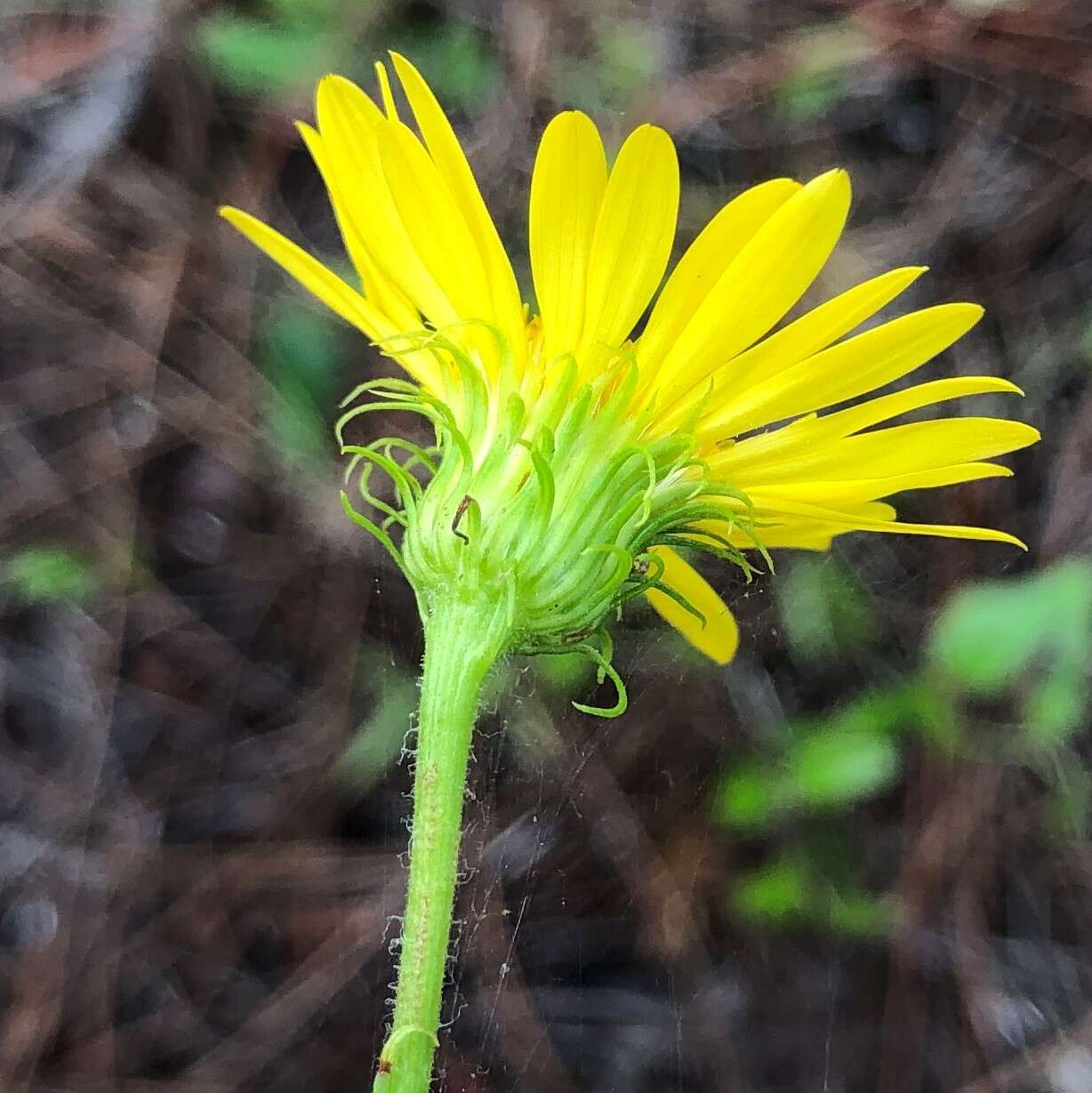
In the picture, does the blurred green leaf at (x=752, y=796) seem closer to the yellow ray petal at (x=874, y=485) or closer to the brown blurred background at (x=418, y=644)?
the brown blurred background at (x=418, y=644)

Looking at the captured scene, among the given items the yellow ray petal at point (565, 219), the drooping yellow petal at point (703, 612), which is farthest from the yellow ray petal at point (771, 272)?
the drooping yellow petal at point (703, 612)

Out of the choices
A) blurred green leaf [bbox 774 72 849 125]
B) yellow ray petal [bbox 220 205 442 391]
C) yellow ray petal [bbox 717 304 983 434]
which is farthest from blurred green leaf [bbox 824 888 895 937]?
blurred green leaf [bbox 774 72 849 125]

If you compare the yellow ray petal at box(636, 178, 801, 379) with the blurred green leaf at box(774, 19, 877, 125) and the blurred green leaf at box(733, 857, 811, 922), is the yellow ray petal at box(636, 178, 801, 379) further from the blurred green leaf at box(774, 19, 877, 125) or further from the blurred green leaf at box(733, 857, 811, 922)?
the blurred green leaf at box(774, 19, 877, 125)

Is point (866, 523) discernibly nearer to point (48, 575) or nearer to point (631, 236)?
point (631, 236)

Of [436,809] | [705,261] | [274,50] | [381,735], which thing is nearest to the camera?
[436,809]

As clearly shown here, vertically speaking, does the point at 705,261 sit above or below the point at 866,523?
above

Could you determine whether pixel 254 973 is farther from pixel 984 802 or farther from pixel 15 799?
pixel 984 802

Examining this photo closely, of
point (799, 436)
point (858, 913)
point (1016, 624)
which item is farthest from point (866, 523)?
point (858, 913)

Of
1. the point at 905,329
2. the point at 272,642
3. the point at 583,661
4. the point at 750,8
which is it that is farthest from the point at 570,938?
the point at 750,8

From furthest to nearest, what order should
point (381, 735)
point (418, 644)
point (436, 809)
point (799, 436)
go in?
point (381, 735), point (418, 644), point (799, 436), point (436, 809)
